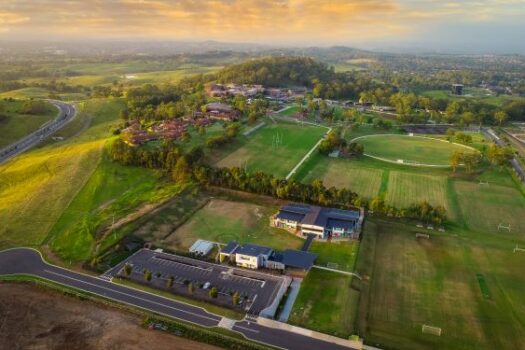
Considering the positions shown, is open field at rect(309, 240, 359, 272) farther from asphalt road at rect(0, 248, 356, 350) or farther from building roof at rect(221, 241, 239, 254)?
asphalt road at rect(0, 248, 356, 350)

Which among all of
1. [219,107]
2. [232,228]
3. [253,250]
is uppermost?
[219,107]

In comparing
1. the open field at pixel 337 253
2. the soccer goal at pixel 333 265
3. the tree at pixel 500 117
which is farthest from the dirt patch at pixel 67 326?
the tree at pixel 500 117

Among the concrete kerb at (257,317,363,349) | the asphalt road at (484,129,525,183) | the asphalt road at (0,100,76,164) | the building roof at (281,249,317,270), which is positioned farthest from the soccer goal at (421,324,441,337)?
the asphalt road at (0,100,76,164)

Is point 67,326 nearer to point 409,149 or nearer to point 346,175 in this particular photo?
→ point 346,175

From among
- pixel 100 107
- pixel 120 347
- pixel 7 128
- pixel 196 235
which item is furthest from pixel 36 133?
pixel 120 347

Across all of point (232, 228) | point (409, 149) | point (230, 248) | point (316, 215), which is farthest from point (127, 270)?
point (409, 149)

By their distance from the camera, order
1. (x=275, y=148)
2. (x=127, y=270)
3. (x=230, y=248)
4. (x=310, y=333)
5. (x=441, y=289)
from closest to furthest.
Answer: (x=310, y=333), (x=441, y=289), (x=127, y=270), (x=230, y=248), (x=275, y=148)
